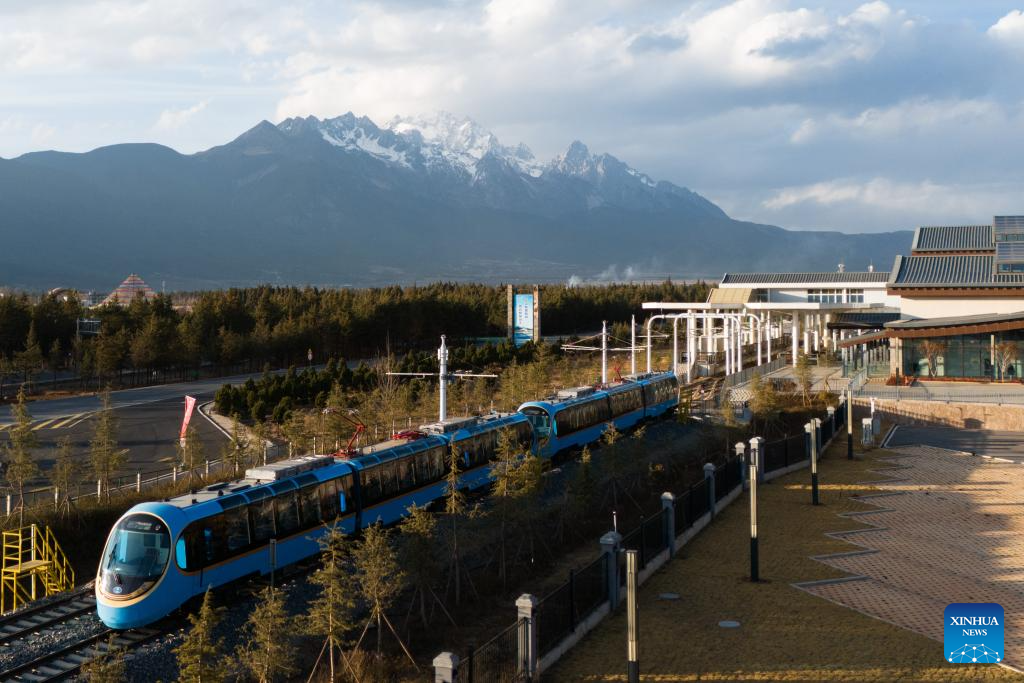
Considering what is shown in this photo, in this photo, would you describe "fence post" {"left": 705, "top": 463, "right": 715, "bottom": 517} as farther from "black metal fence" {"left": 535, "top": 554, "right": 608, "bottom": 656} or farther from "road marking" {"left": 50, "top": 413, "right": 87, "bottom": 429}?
"road marking" {"left": 50, "top": 413, "right": 87, "bottom": 429}

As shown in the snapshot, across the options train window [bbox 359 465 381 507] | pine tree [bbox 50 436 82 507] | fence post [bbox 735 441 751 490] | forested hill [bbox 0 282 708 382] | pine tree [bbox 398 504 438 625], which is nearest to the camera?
pine tree [bbox 398 504 438 625]

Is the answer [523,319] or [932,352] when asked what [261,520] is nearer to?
[932,352]

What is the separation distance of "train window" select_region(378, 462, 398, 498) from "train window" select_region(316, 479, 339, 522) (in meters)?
1.78

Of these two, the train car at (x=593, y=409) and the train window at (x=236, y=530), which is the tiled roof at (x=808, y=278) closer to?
the train car at (x=593, y=409)

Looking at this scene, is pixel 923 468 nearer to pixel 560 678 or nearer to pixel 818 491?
pixel 818 491

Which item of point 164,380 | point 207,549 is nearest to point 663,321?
point 164,380

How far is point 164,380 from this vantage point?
65.1 metres

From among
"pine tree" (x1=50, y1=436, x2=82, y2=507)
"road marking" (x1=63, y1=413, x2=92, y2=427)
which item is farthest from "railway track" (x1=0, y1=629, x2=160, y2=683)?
"road marking" (x1=63, y1=413, x2=92, y2=427)

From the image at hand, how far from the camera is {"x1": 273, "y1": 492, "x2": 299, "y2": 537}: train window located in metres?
18.3

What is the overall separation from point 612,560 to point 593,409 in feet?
56.5

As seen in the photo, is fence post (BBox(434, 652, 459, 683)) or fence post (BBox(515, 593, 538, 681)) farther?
fence post (BBox(515, 593, 538, 681))

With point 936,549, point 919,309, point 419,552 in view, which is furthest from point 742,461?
point 919,309

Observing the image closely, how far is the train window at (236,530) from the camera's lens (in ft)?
55.8

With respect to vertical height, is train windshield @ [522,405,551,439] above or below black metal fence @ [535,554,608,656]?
→ above
